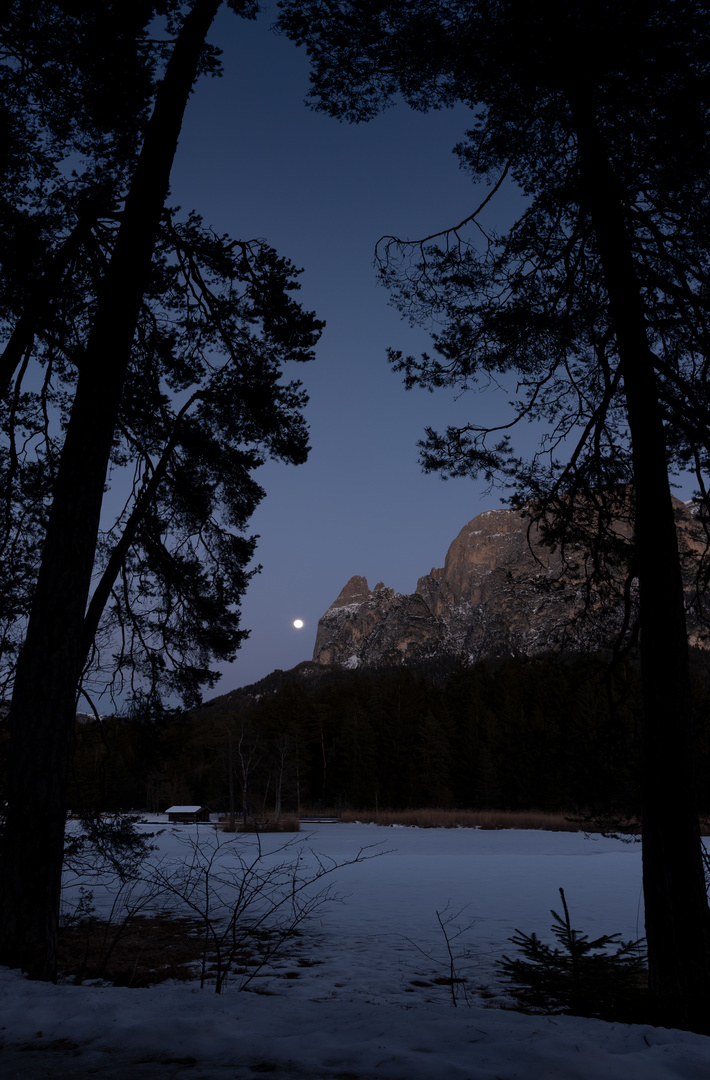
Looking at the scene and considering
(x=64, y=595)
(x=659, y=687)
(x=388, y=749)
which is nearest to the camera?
(x=64, y=595)

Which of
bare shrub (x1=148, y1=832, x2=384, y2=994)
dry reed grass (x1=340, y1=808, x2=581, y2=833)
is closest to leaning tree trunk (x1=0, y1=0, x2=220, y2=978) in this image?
bare shrub (x1=148, y1=832, x2=384, y2=994)

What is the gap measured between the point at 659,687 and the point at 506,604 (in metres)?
3.88

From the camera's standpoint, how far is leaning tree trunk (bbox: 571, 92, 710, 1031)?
341cm

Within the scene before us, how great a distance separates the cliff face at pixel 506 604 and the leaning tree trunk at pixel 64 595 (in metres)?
3.73

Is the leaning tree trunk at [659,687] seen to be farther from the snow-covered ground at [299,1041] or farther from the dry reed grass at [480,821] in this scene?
the dry reed grass at [480,821]

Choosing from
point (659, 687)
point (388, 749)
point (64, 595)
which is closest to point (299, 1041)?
point (64, 595)

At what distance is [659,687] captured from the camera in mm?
3857

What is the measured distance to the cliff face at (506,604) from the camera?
5766 mm

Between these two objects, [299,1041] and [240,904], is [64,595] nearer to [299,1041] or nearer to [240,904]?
[299,1041]

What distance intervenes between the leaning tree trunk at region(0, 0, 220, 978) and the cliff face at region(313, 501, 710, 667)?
3726 mm

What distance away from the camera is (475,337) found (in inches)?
231

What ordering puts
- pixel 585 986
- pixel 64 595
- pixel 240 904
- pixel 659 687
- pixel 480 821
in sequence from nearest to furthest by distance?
1. pixel 585 986
2. pixel 64 595
3. pixel 659 687
4. pixel 240 904
5. pixel 480 821

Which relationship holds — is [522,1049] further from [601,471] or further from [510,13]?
[510,13]

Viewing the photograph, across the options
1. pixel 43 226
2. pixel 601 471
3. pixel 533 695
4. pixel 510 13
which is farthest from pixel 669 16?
pixel 533 695
